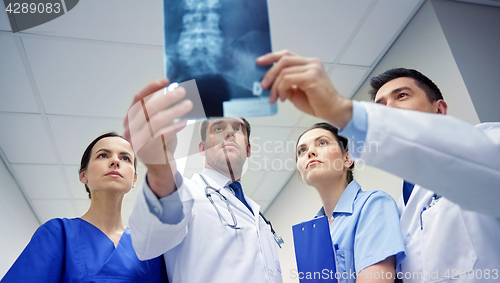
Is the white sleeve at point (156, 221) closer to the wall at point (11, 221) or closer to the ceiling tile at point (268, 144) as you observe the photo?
the ceiling tile at point (268, 144)

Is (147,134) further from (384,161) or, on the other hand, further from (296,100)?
(384,161)

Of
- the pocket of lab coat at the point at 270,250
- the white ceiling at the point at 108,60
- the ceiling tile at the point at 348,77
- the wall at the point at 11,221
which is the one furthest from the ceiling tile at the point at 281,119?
the wall at the point at 11,221

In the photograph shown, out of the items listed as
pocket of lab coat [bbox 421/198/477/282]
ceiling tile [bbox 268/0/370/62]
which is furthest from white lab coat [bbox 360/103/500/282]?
ceiling tile [bbox 268/0/370/62]

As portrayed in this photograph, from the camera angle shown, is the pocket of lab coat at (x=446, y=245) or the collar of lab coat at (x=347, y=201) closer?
the pocket of lab coat at (x=446, y=245)

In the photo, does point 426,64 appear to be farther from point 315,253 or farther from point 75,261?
point 75,261

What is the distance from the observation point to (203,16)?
60 cm

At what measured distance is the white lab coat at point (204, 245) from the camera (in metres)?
0.84

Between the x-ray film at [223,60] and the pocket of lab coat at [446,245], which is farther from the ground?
the x-ray film at [223,60]

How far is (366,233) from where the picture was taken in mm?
1120

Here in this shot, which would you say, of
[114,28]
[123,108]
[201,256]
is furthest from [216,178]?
[123,108]

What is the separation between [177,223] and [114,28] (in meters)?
1.53

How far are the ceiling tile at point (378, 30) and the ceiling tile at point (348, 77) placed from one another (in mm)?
52

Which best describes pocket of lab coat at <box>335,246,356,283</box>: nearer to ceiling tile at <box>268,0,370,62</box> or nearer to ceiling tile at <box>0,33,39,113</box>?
ceiling tile at <box>268,0,370,62</box>

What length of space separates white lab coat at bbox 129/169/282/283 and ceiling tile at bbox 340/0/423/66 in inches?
61.6
